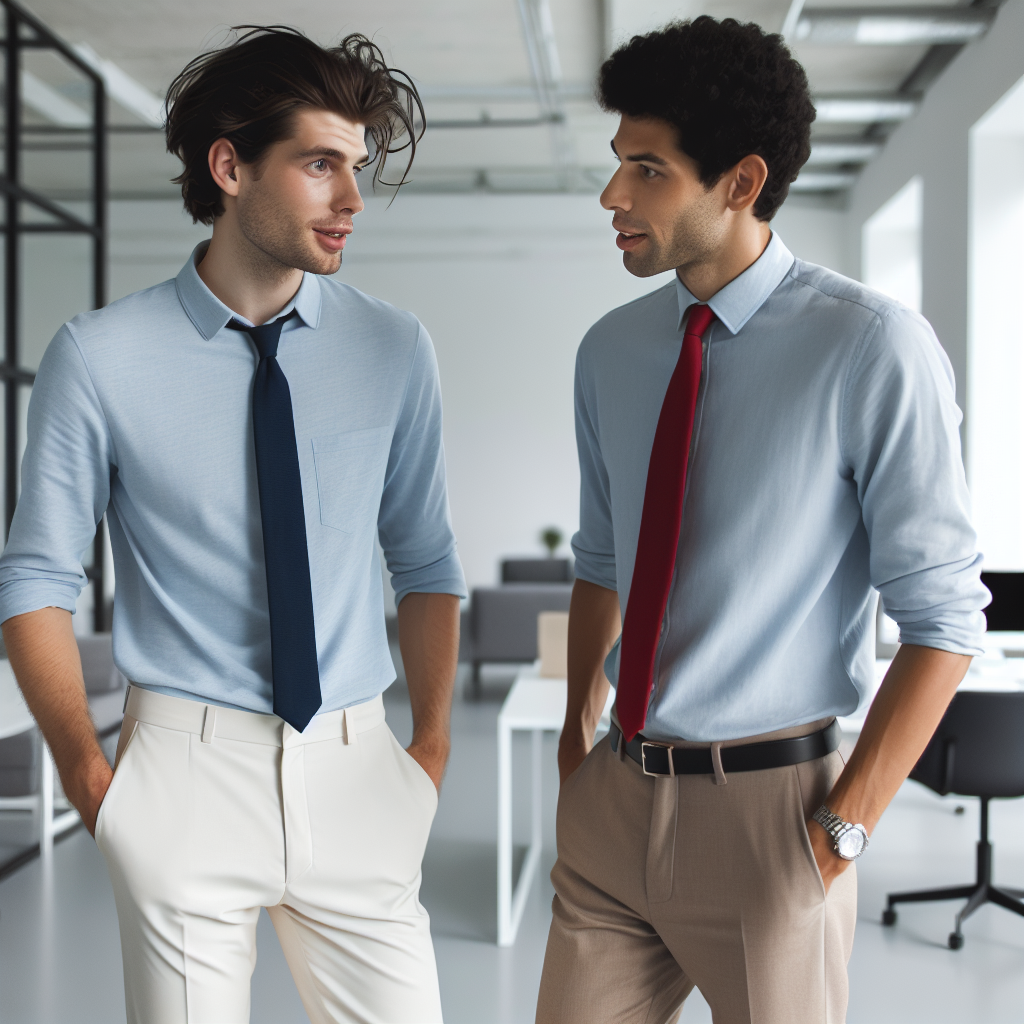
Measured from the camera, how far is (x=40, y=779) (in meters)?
4.02

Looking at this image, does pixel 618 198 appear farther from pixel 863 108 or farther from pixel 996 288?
pixel 863 108

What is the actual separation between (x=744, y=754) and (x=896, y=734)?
7.2 inches

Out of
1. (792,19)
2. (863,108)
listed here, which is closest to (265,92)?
(792,19)

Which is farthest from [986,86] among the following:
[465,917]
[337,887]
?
[337,887]

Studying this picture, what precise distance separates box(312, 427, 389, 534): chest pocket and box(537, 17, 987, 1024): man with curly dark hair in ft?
1.23

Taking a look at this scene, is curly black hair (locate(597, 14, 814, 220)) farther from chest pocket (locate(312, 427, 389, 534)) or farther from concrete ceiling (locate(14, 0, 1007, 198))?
concrete ceiling (locate(14, 0, 1007, 198))

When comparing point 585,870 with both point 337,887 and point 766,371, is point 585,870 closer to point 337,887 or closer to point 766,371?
point 337,887

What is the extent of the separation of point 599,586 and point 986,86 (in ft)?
17.7

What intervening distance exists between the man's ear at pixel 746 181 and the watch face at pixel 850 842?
807 millimetres

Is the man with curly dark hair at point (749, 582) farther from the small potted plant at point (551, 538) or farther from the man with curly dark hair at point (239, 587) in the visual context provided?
the small potted plant at point (551, 538)

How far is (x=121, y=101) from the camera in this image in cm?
705

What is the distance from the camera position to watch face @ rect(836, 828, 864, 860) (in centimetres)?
119

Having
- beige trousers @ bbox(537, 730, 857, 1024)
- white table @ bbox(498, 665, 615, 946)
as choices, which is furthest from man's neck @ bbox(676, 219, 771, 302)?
white table @ bbox(498, 665, 615, 946)

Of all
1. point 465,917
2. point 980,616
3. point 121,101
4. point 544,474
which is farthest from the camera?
point 544,474
